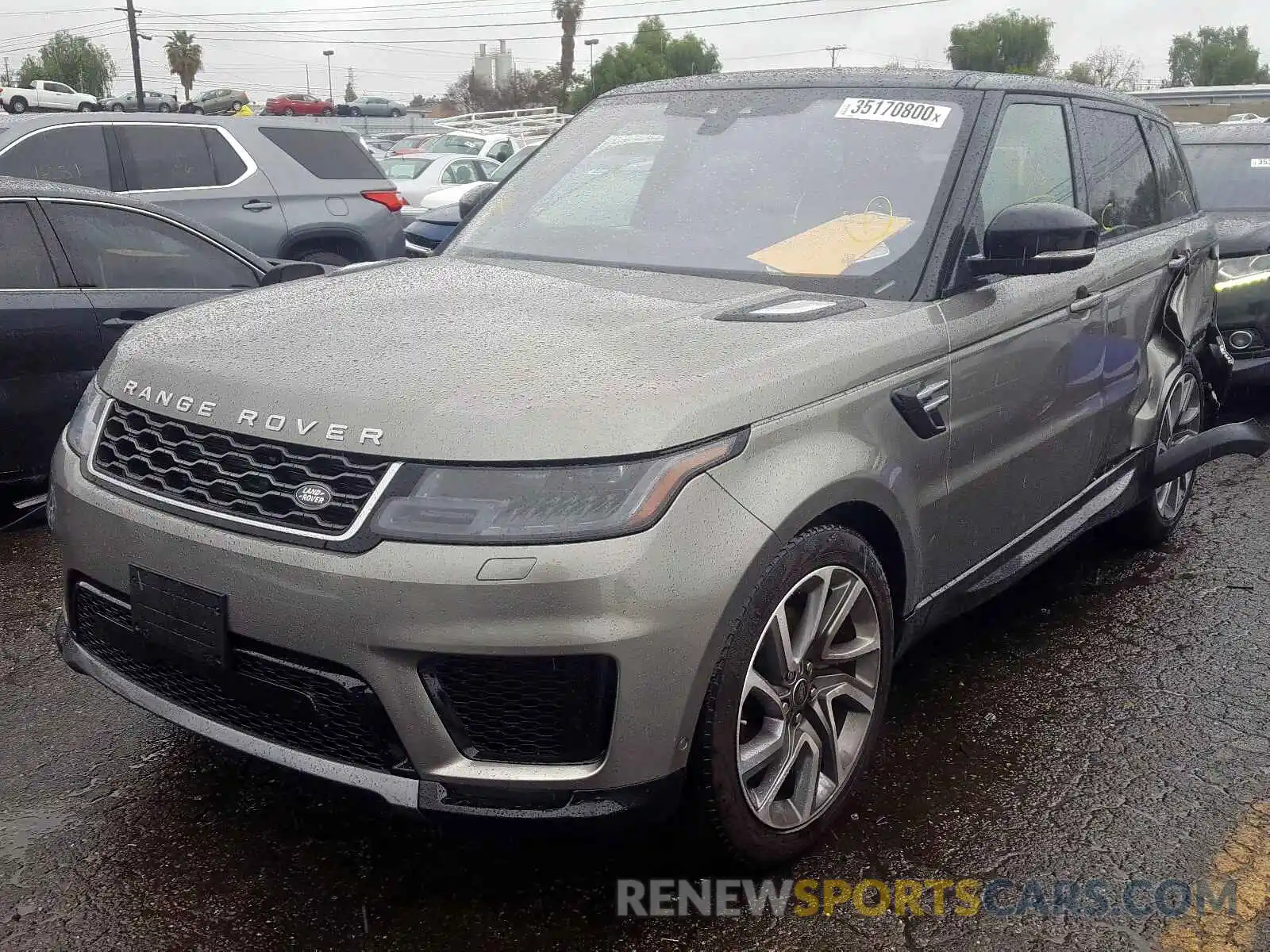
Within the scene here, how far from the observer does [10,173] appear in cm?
733

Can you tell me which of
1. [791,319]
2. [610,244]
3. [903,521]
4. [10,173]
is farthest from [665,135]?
[10,173]

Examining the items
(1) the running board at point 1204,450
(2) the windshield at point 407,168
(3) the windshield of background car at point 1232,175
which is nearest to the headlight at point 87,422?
(1) the running board at point 1204,450

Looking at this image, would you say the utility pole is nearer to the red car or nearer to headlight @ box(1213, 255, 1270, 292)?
the red car

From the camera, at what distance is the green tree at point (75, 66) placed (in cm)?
8369

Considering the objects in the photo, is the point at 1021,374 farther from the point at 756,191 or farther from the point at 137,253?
the point at 137,253

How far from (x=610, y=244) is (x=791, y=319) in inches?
35.3

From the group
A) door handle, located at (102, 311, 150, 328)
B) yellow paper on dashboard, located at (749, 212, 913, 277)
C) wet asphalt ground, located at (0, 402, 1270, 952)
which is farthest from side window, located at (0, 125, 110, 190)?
yellow paper on dashboard, located at (749, 212, 913, 277)

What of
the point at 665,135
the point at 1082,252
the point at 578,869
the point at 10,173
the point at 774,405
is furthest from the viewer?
the point at 10,173

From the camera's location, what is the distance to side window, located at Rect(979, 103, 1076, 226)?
338 cm

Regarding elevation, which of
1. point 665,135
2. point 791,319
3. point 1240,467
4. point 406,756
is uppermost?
point 665,135

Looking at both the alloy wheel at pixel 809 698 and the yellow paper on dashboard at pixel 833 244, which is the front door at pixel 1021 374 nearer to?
the yellow paper on dashboard at pixel 833 244

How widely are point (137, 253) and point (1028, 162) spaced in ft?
12.6

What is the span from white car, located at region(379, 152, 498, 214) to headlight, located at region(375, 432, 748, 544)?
14.3 m

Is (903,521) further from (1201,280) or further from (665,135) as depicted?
(1201,280)
